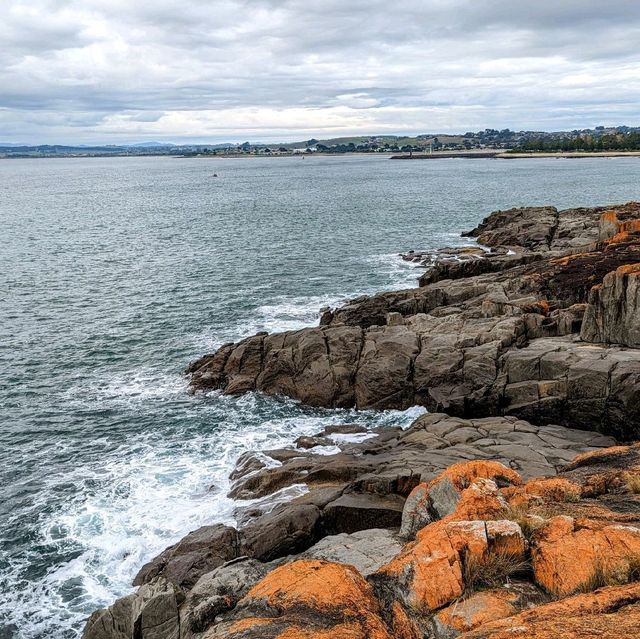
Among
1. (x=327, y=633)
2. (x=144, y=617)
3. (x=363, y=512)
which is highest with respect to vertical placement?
(x=327, y=633)

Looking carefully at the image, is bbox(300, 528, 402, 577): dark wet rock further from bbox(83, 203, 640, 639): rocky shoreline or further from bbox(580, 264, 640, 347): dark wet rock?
bbox(580, 264, 640, 347): dark wet rock

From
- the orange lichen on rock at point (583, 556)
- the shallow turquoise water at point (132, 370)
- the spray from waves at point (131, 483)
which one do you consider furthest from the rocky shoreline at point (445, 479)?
A: the shallow turquoise water at point (132, 370)

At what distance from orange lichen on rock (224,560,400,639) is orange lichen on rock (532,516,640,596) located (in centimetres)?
294

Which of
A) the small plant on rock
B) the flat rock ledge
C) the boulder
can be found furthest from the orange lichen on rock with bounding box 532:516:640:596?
the boulder

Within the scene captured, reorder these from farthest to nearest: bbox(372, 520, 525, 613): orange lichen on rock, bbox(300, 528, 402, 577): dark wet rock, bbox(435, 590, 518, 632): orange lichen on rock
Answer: bbox(300, 528, 402, 577): dark wet rock → bbox(372, 520, 525, 613): orange lichen on rock → bbox(435, 590, 518, 632): orange lichen on rock

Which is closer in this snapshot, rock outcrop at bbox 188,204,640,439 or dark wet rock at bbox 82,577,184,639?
dark wet rock at bbox 82,577,184,639

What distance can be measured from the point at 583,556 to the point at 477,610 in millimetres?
2390

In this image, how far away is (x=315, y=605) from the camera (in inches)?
424

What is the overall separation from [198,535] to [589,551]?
14447 mm

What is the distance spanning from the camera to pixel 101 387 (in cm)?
3719

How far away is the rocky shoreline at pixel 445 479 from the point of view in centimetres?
1065

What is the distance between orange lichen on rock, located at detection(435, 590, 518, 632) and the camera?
10.0 meters

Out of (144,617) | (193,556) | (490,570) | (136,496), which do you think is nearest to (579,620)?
(490,570)

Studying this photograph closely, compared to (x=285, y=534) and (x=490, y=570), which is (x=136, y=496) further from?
(x=490, y=570)
